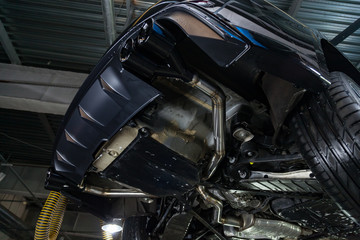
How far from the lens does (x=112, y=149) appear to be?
1.82m

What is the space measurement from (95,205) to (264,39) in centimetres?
206

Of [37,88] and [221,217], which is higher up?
[37,88]

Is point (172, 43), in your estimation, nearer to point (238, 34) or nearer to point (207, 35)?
point (207, 35)

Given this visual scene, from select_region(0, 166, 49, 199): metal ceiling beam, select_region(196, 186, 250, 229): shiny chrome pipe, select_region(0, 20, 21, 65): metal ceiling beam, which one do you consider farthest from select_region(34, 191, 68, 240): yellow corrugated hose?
select_region(0, 166, 49, 199): metal ceiling beam

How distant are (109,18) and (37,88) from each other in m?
1.87

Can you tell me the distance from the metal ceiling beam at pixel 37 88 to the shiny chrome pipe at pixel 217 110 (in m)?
3.57

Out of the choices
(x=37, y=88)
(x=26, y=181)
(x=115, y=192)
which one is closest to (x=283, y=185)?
(x=115, y=192)

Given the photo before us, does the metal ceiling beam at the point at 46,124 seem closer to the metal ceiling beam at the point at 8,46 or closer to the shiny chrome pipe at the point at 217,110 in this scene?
the metal ceiling beam at the point at 8,46

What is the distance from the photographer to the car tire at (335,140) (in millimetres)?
1250

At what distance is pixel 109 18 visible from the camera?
392 centimetres

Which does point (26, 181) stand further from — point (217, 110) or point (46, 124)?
point (217, 110)

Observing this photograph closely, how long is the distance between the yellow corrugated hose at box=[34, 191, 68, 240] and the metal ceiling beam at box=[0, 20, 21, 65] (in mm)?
3196

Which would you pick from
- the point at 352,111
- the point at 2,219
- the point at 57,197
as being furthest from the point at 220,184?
the point at 2,219

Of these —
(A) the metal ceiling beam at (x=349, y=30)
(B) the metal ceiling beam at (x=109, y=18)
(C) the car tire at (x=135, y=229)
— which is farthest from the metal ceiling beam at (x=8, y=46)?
(A) the metal ceiling beam at (x=349, y=30)
